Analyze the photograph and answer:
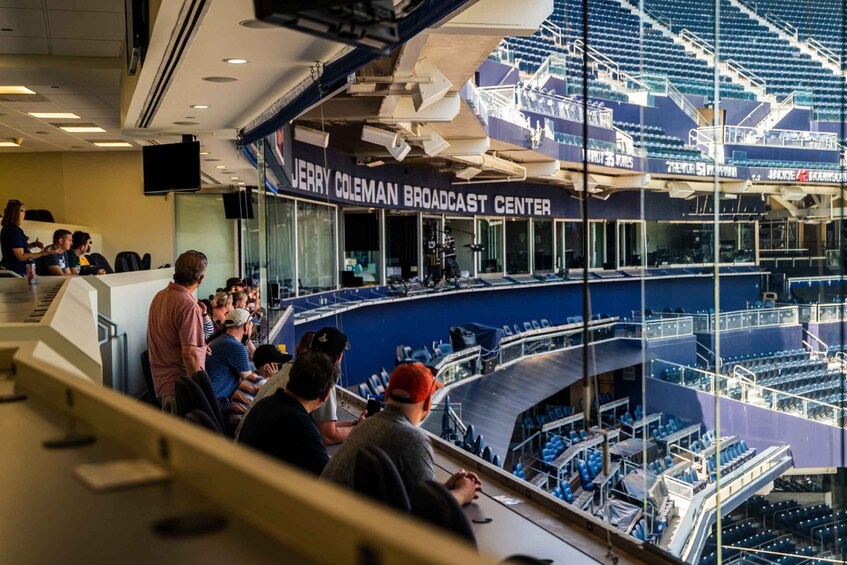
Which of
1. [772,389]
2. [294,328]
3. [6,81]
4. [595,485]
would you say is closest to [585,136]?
[772,389]

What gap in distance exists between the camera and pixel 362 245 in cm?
1589

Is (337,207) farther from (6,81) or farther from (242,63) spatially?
(242,63)

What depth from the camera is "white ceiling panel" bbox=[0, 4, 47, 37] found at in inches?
215

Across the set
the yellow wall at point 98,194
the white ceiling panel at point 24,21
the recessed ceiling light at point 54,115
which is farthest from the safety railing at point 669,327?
the yellow wall at point 98,194

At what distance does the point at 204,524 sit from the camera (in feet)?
2.73

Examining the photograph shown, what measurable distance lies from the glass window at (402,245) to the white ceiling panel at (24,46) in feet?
34.7

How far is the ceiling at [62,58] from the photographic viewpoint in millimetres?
5535

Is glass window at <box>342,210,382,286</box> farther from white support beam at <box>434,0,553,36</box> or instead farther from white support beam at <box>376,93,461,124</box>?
white support beam at <box>434,0,553,36</box>

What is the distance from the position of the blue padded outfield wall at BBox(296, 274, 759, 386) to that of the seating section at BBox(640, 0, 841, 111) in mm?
1298

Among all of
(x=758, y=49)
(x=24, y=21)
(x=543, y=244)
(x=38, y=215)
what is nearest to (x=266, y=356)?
(x=24, y=21)

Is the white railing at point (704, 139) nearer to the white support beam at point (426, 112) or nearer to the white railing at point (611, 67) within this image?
the white support beam at point (426, 112)

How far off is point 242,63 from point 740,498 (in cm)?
403

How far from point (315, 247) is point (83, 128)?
4211mm

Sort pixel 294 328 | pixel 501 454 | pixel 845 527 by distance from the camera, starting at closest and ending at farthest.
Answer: pixel 845 527
pixel 294 328
pixel 501 454
